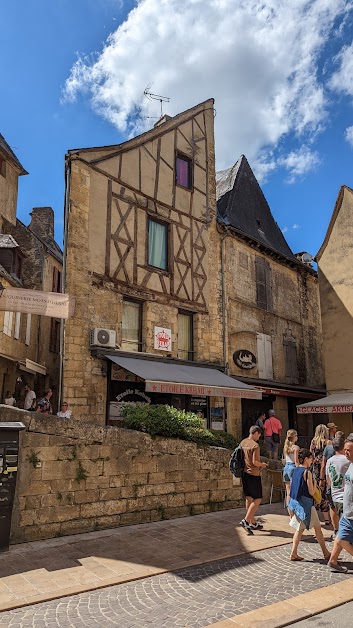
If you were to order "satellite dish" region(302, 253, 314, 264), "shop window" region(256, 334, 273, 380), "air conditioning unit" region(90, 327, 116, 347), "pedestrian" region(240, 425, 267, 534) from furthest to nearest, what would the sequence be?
"satellite dish" region(302, 253, 314, 264) → "shop window" region(256, 334, 273, 380) → "air conditioning unit" region(90, 327, 116, 347) → "pedestrian" region(240, 425, 267, 534)

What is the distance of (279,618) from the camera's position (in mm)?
3623

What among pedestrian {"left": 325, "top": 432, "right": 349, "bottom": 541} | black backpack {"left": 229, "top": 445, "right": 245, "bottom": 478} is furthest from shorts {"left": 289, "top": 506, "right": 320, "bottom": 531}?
black backpack {"left": 229, "top": 445, "right": 245, "bottom": 478}

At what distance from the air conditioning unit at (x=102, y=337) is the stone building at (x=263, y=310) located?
416 centimetres

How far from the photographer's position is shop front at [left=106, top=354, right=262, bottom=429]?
34.1ft

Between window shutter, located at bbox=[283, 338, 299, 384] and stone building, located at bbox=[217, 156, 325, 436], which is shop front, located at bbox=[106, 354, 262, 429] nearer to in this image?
stone building, located at bbox=[217, 156, 325, 436]

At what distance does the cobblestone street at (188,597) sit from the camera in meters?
3.64

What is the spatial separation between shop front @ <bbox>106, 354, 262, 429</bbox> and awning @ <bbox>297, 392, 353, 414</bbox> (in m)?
1.99

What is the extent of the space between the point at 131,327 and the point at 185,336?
1.99 meters

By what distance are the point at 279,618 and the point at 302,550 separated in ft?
6.85

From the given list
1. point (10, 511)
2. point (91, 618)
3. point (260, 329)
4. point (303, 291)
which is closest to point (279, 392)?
point (260, 329)

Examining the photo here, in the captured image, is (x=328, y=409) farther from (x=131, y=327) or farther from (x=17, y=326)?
(x=17, y=326)

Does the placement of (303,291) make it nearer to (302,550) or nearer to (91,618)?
(302,550)

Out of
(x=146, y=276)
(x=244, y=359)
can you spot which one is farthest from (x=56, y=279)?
(x=244, y=359)

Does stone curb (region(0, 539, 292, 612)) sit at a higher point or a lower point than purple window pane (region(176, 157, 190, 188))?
lower
